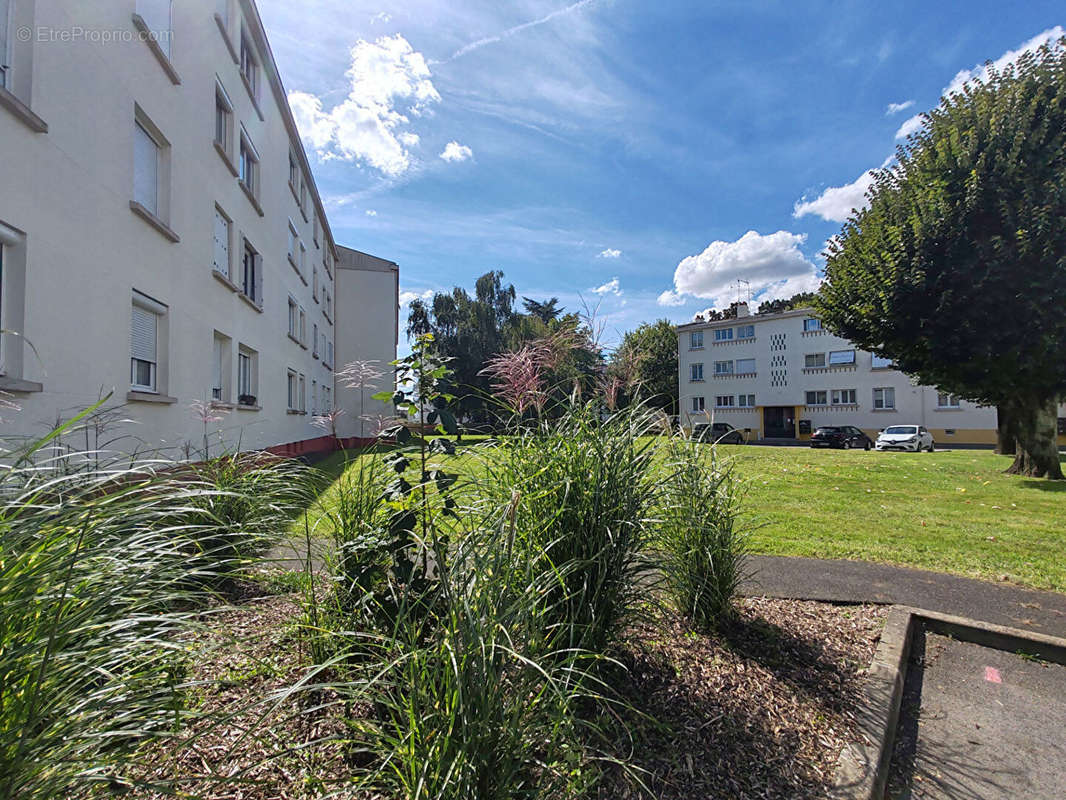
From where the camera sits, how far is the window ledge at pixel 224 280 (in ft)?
32.5

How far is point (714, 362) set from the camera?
42.1m

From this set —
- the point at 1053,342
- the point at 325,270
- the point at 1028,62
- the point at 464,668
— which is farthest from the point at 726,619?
the point at 325,270

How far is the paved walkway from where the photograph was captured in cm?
360

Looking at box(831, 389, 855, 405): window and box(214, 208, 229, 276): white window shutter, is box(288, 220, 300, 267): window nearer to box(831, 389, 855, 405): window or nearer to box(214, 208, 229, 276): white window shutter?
box(214, 208, 229, 276): white window shutter

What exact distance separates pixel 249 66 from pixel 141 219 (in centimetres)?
892

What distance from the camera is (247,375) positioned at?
1273cm

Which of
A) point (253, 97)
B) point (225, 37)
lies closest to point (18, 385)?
point (225, 37)

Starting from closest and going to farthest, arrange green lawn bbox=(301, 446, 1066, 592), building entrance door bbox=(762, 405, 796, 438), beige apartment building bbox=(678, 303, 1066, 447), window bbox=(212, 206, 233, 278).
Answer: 1. green lawn bbox=(301, 446, 1066, 592)
2. window bbox=(212, 206, 233, 278)
3. beige apartment building bbox=(678, 303, 1066, 447)
4. building entrance door bbox=(762, 405, 796, 438)

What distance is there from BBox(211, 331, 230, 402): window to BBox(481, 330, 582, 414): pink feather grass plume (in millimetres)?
9787

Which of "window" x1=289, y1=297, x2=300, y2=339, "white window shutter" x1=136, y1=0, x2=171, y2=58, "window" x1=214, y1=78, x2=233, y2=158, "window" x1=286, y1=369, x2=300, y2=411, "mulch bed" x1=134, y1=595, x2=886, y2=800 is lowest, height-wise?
"mulch bed" x1=134, y1=595, x2=886, y2=800

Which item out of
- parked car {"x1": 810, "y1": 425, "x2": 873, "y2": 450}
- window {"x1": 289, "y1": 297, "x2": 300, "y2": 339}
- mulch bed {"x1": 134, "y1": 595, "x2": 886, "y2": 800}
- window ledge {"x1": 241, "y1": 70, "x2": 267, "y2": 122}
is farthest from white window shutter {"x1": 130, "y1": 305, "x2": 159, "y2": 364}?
parked car {"x1": 810, "y1": 425, "x2": 873, "y2": 450}

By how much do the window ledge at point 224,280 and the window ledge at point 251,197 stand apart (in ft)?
7.65

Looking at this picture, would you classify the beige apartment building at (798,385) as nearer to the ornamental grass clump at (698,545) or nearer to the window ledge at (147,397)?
the window ledge at (147,397)

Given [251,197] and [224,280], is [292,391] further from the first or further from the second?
[224,280]
